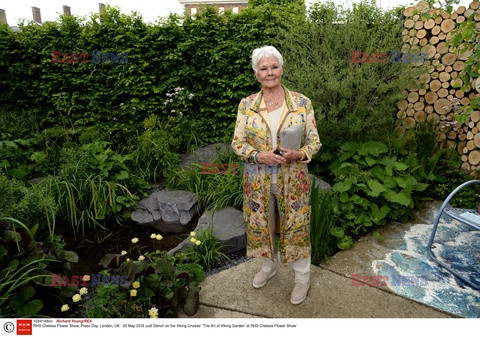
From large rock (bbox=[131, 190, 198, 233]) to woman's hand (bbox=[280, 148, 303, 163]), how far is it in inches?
76.2

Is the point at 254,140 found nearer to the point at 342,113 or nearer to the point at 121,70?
the point at 342,113

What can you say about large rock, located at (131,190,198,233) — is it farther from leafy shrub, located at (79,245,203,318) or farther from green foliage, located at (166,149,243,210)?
leafy shrub, located at (79,245,203,318)

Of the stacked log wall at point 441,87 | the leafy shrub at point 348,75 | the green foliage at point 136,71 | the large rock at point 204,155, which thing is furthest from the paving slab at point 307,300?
the green foliage at point 136,71

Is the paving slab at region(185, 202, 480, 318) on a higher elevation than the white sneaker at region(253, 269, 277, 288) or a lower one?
lower

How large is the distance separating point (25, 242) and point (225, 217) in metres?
1.75

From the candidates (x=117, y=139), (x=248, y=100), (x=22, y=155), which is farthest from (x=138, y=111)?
(x=248, y=100)

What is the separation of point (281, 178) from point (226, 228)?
129 cm

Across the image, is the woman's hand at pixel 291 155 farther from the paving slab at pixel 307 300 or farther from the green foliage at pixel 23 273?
the green foliage at pixel 23 273

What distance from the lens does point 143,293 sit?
2.13m

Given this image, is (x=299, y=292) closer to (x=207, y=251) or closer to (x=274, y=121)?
(x=207, y=251)

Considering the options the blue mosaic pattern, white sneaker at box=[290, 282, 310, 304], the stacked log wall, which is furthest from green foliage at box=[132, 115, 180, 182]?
the stacked log wall

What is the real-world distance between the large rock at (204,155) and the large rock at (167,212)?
84 centimetres

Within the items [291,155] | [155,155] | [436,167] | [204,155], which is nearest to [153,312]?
[291,155]

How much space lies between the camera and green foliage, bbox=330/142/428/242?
3.29m
